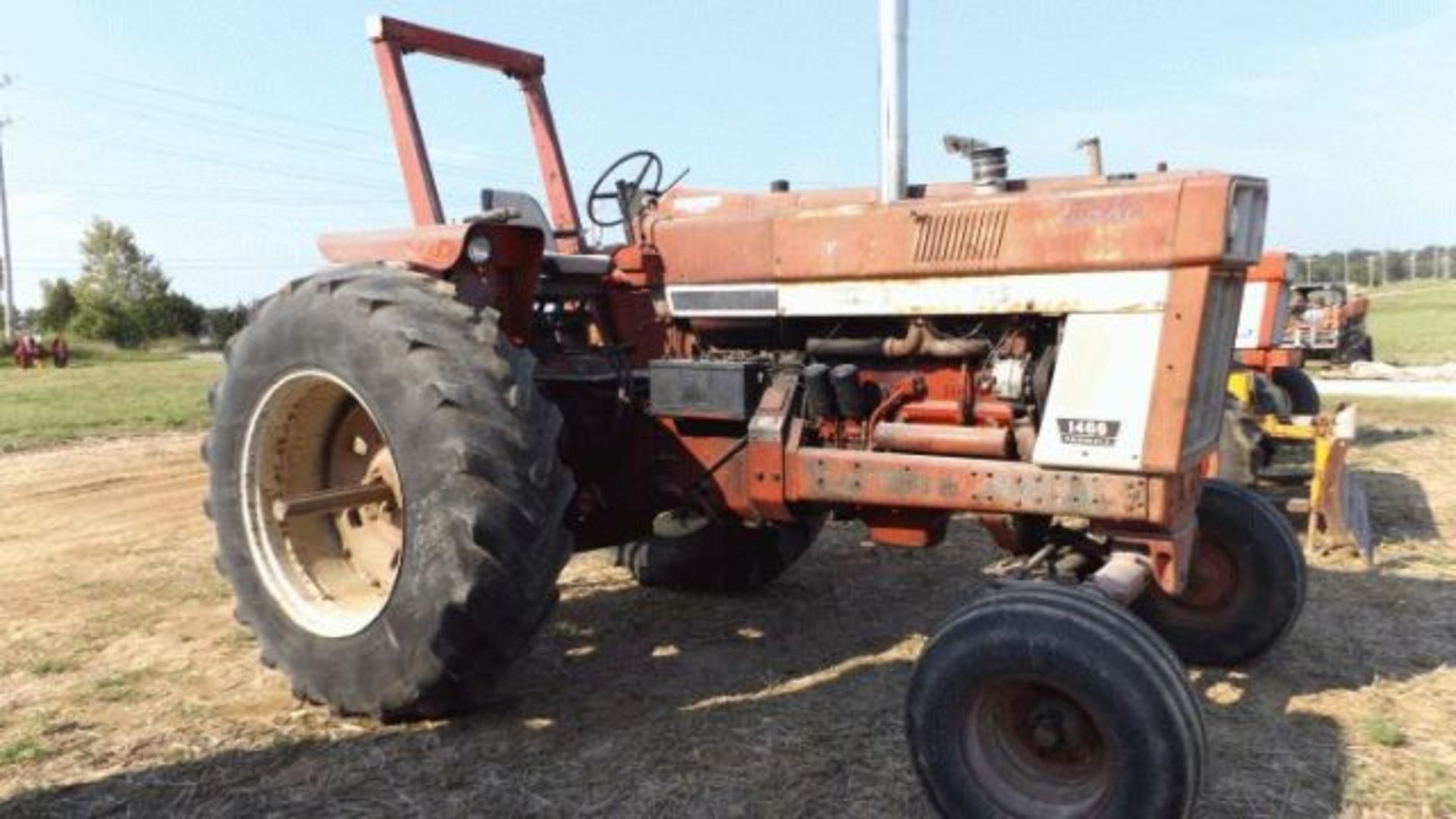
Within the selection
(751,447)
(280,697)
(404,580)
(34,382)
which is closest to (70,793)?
(280,697)

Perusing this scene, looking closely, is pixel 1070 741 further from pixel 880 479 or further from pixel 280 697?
pixel 280 697

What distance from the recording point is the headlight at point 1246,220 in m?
2.91

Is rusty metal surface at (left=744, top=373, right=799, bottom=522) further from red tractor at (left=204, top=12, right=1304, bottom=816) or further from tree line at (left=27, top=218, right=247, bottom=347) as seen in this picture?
tree line at (left=27, top=218, right=247, bottom=347)

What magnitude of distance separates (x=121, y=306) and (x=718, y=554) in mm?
54381

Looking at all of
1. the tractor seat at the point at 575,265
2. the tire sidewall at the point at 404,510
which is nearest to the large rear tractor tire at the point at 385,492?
the tire sidewall at the point at 404,510

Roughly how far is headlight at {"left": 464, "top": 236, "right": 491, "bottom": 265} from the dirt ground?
1409 millimetres

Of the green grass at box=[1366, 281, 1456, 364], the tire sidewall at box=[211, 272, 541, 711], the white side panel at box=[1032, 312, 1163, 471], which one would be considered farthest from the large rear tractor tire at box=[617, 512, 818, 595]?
the green grass at box=[1366, 281, 1456, 364]

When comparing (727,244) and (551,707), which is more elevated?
(727,244)

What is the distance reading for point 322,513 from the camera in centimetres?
363

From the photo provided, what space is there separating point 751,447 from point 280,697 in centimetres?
175

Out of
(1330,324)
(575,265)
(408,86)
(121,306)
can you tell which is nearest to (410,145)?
(408,86)

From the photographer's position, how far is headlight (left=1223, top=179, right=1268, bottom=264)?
2.91 metres

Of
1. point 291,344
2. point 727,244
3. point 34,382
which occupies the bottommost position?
point 34,382

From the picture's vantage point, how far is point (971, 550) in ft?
18.6
